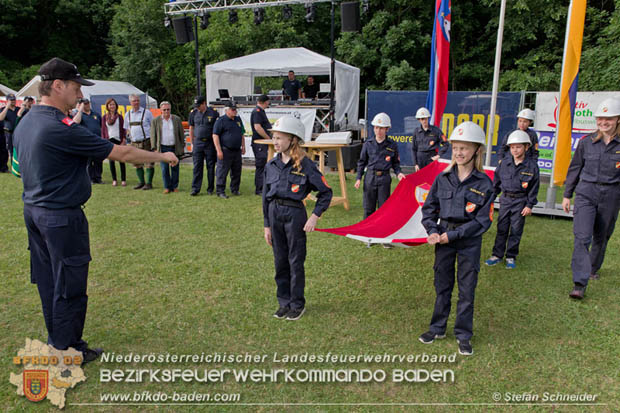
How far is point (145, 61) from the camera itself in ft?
101

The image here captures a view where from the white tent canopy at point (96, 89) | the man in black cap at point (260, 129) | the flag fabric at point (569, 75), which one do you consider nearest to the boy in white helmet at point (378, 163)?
the flag fabric at point (569, 75)

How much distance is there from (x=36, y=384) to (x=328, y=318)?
8.38ft

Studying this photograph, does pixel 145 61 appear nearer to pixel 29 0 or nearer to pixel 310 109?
pixel 29 0

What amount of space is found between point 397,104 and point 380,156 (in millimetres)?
7292

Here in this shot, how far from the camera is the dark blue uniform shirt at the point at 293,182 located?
4.35 metres

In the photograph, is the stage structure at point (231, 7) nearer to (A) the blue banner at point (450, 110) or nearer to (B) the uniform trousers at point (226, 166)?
(A) the blue banner at point (450, 110)

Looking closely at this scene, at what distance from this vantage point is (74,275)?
3512mm

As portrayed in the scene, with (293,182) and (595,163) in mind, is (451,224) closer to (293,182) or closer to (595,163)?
(293,182)

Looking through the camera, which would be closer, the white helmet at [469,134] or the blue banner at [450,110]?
the white helmet at [469,134]

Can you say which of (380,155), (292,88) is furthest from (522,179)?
(292,88)

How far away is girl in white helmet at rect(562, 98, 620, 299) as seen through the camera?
199 inches

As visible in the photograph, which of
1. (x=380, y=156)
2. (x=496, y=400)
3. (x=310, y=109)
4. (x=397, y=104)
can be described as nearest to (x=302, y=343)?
(x=496, y=400)

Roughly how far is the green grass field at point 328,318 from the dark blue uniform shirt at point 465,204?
1.10 metres

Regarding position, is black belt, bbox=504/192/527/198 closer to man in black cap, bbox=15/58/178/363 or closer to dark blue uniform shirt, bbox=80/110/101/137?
man in black cap, bbox=15/58/178/363
